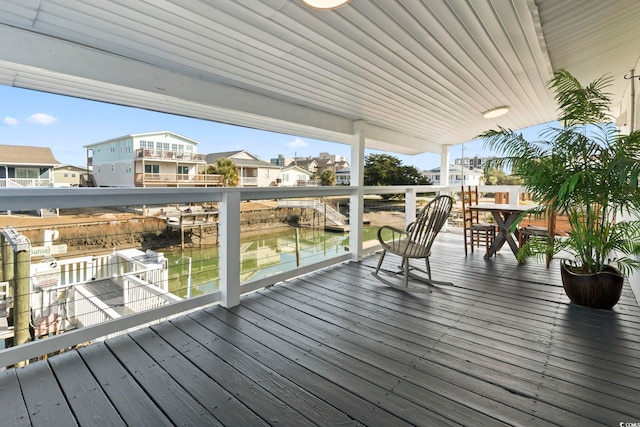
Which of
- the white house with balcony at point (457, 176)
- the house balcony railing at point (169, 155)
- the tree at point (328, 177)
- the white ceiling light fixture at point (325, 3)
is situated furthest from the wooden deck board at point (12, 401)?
the white house with balcony at point (457, 176)

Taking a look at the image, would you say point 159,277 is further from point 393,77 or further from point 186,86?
point 393,77

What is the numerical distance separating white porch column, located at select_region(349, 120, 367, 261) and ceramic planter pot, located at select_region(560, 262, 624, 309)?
101 inches

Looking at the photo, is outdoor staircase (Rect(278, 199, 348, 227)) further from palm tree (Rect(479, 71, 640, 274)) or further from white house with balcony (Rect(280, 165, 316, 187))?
palm tree (Rect(479, 71, 640, 274))

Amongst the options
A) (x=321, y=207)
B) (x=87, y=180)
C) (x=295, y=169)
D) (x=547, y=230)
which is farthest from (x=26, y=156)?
(x=547, y=230)

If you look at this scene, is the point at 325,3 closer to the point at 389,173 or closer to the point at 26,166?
the point at 26,166

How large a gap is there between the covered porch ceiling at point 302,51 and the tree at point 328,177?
2.38 ft

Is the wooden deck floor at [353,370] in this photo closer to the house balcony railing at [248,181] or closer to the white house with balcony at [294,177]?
the house balcony railing at [248,181]

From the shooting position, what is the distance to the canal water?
10.5ft

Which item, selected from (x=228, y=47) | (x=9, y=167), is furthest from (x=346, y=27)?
(x=9, y=167)

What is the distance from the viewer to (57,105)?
2.66 metres

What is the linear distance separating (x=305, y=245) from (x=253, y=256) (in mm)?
806

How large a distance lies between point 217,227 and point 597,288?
3578mm

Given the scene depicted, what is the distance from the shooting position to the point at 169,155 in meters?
3.05

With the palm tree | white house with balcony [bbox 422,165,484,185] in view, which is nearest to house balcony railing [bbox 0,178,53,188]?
the palm tree
